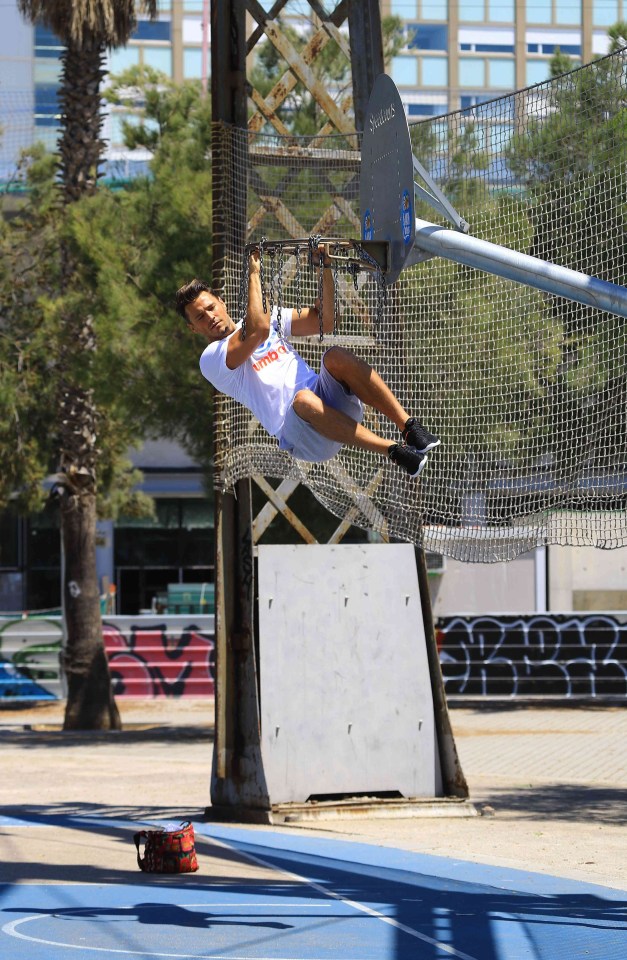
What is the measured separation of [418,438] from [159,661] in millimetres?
19135

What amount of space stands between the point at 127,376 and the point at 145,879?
9.90 m

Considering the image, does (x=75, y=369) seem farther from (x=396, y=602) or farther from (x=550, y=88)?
(x=550, y=88)

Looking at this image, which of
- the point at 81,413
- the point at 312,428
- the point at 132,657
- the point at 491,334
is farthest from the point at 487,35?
the point at 312,428

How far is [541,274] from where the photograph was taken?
695 cm

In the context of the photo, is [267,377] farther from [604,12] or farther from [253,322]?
[604,12]

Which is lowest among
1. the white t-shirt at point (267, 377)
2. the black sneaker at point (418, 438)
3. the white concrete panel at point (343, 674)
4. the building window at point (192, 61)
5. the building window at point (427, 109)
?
the white concrete panel at point (343, 674)

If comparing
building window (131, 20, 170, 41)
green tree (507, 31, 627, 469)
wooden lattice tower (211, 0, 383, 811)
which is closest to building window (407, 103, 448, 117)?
building window (131, 20, 170, 41)

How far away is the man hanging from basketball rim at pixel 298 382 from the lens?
302 inches

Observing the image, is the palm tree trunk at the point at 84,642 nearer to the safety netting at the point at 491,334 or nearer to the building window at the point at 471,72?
the safety netting at the point at 491,334

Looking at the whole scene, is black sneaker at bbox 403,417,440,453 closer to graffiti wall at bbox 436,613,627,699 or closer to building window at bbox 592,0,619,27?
graffiti wall at bbox 436,613,627,699

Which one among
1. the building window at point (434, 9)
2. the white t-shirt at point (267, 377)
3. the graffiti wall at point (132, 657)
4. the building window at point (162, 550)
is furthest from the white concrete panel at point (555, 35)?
the white t-shirt at point (267, 377)

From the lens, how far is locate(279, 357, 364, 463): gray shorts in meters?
7.99

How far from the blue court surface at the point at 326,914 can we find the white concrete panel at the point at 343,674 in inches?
75.3

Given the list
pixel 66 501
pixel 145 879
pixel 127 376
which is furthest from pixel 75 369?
pixel 145 879
